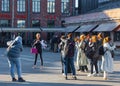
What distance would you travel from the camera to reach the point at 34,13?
79062 mm

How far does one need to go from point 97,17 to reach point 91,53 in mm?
33327

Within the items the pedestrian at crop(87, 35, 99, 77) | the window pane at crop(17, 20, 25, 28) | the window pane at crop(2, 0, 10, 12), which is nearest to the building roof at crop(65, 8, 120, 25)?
the window pane at crop(17, 20, 25, 28)

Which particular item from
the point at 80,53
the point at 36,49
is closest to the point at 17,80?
the point at 80,53

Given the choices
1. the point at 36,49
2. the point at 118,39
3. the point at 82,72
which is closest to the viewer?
the point at 82,72

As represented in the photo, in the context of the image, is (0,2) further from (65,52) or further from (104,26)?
(65,52)

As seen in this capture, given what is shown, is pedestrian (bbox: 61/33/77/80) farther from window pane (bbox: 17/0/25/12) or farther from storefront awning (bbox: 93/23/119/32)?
window pane (bbox: 17/0/25/12)

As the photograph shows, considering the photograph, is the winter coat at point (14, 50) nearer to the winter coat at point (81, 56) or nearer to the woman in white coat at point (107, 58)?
the woman in white coat at point (107, 58)

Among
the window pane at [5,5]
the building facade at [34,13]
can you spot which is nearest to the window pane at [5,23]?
the building facade at [34,13]

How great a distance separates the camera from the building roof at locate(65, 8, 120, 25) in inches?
1797

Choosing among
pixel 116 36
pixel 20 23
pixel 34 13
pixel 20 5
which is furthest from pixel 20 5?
pixel 116 36

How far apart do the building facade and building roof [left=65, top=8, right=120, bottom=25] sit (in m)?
9.37

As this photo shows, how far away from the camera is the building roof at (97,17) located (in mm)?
45653

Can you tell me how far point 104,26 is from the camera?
47656mm

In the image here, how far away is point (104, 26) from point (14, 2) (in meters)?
33.4
